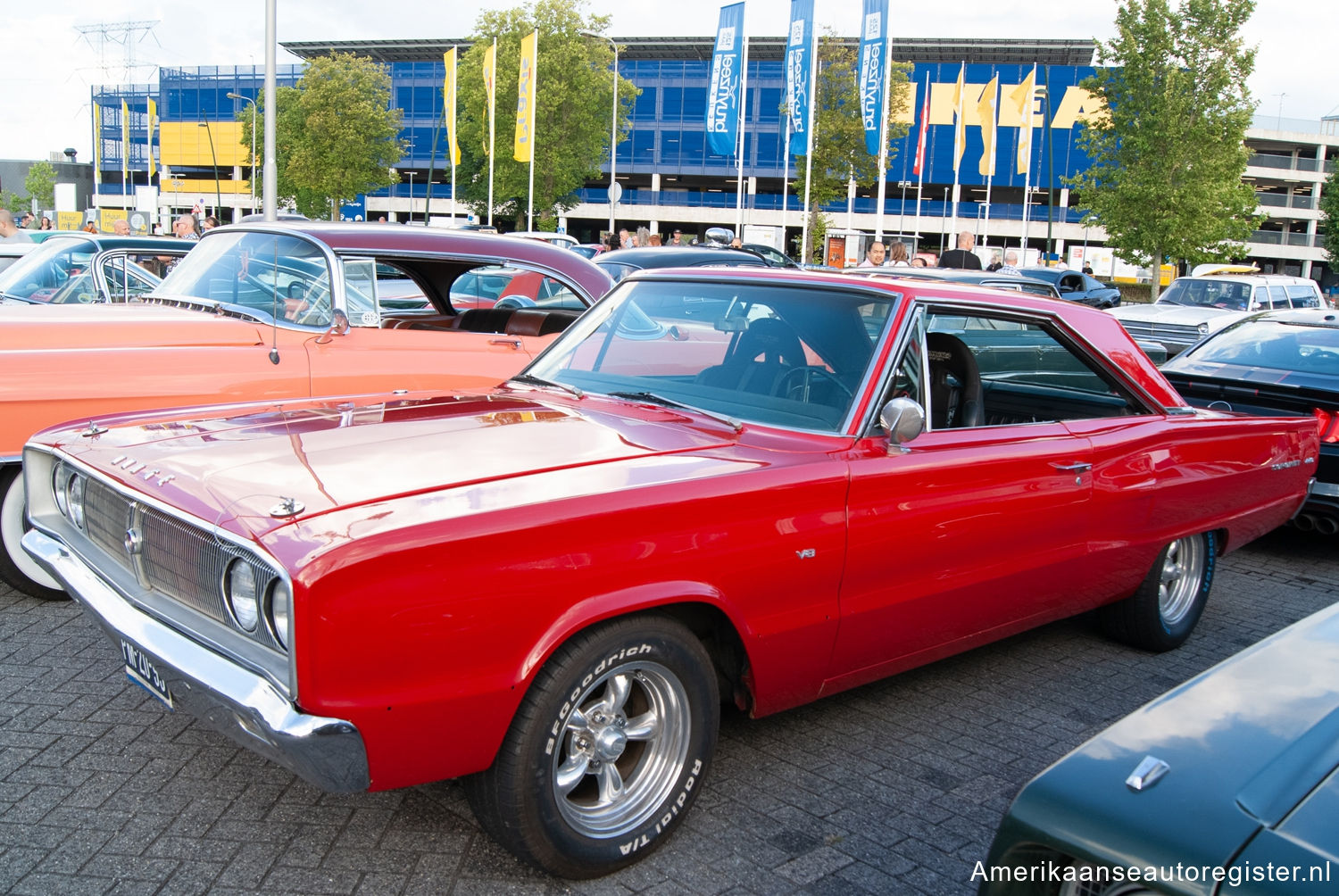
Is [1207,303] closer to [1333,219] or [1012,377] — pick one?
[1012,377]

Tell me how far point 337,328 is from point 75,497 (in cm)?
219

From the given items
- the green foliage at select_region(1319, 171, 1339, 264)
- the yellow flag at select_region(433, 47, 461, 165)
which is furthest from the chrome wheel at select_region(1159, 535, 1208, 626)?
the green foliage at select_region(1319, 171, 1339, 264)

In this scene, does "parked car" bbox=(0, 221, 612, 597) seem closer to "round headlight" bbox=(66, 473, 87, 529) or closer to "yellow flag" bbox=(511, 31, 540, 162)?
"round headlight" bbox=(66, 473, 87, 529)

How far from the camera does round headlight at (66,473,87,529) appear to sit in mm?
3229

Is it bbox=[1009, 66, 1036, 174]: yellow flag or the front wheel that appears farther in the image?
bbox=[1009, 66, 1036, 174]: yellow flag

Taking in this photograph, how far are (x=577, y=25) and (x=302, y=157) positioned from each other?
14.5 m

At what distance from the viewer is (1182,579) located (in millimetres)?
4793

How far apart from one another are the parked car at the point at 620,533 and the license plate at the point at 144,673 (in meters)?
0.02

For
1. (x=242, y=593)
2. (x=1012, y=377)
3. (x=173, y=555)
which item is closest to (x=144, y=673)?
(x=173, y=555)

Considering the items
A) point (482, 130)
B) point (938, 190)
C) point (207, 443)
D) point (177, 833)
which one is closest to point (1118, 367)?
point (207, 443)

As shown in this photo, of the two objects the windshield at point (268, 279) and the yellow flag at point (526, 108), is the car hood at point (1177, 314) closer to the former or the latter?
the windshield at point (268, 279)

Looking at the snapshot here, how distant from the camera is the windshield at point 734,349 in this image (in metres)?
3.46

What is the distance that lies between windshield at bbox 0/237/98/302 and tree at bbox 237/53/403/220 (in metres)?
43.4

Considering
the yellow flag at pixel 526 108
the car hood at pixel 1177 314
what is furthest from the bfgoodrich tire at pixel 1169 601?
the yellow flag at pixel 526 108
